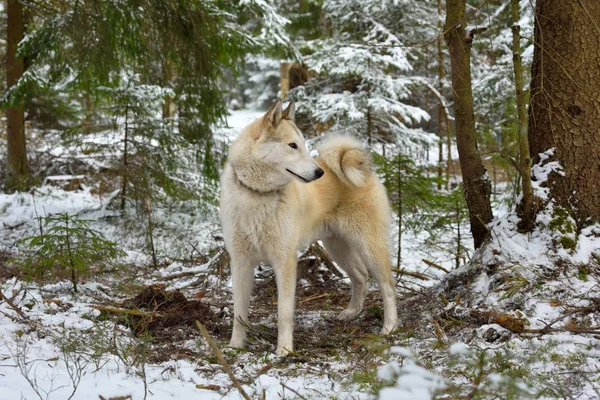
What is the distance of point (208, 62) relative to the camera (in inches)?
320

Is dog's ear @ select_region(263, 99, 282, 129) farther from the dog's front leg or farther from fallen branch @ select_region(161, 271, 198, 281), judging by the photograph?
fallen branch @ select_region(161, 271, 198, 281)

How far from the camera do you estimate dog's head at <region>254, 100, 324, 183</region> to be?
3975mm

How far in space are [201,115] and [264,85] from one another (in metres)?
22.2

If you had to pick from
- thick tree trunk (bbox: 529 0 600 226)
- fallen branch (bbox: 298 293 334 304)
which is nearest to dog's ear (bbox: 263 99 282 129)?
thick tree trunk (bbox: 529 0 600 226)

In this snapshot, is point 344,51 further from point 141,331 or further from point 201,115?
point 141,331

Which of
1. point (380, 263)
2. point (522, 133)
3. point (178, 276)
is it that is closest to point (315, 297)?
point (380, 263)

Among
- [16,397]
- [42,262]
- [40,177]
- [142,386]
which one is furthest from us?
[40,177]

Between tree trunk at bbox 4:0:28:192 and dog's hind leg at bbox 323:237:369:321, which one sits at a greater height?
tree trunk at bbox 4:0:28:192

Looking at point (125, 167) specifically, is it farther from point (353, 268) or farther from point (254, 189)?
point (254, 189)

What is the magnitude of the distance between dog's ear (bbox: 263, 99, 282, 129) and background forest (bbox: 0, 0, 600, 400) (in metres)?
0.95

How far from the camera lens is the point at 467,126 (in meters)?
4.85

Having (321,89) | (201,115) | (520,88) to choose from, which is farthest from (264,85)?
(520,88)

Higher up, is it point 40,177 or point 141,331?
point 40,177

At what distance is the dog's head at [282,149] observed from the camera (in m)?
3.97
